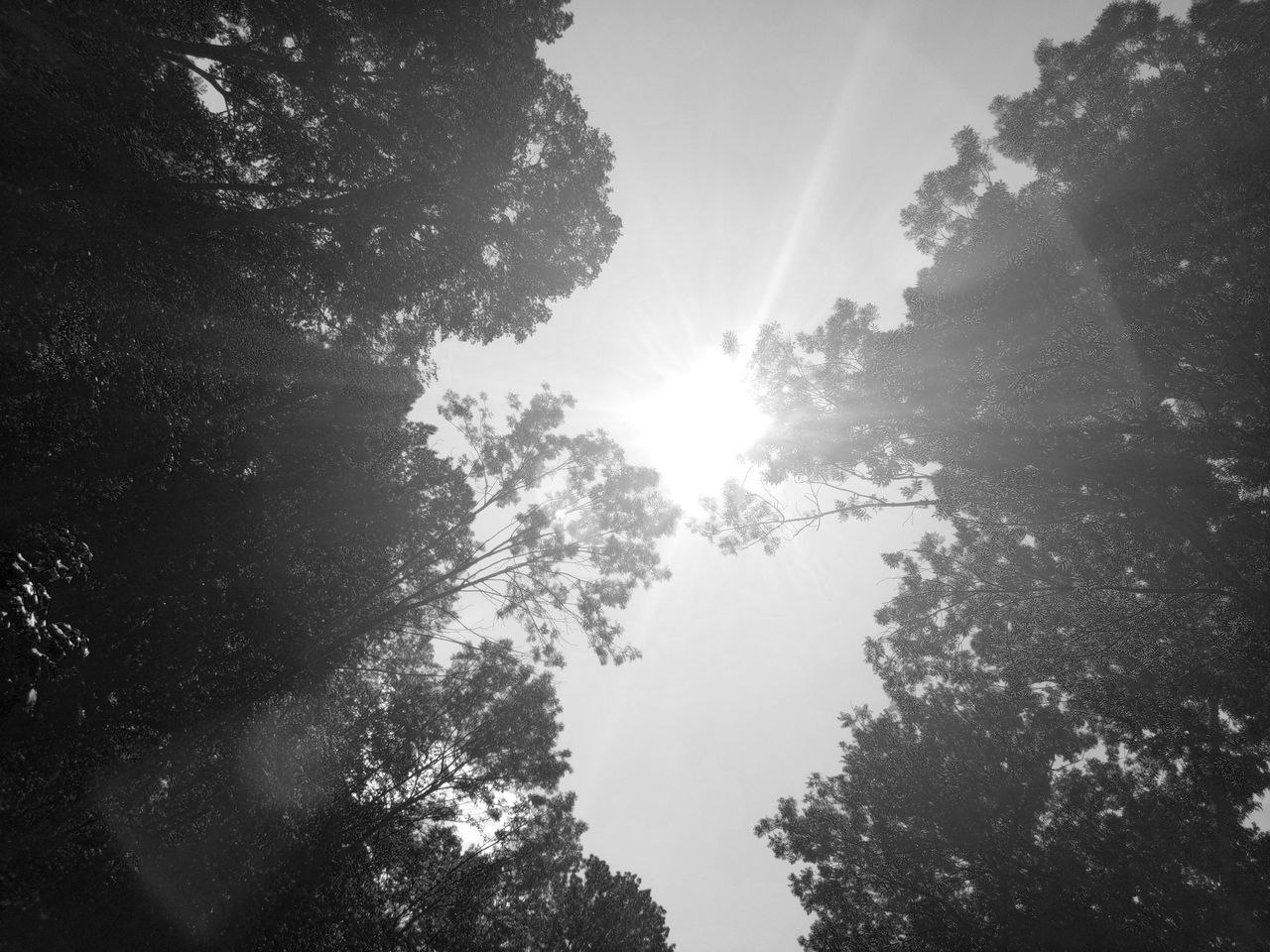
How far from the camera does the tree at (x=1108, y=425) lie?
775cm

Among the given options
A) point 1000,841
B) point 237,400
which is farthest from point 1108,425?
point 237,400

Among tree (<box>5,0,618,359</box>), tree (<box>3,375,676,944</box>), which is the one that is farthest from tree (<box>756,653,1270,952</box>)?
tree (<box>5,0,618,359</box>)

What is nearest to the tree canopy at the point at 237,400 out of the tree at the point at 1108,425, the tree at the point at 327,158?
the tree at the point at 327,158

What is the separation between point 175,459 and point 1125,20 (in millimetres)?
18001

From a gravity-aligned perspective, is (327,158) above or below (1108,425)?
below

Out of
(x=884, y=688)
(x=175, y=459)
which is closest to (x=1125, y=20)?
(x=884, y=688)

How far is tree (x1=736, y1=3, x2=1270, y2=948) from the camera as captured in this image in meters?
7.75

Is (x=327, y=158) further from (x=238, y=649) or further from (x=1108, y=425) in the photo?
(x=1108, y=425)

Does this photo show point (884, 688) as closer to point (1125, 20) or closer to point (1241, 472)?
point (1241, 472)

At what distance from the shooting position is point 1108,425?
27.8 feet

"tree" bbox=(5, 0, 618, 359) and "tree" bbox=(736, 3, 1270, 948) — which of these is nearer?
"tree" bbox=(5, 0, 618, 359)

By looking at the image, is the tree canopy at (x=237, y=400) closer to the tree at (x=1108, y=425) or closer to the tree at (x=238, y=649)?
the tree at (x=238, y=649)

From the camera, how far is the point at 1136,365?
838 centimetres

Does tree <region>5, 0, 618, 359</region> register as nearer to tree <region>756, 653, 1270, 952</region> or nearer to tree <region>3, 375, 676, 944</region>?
tree <region>3, 375, 676, 944</region>
